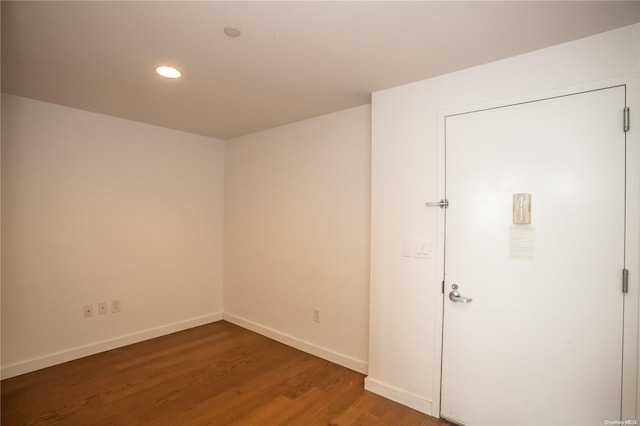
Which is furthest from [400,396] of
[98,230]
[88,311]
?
[98,230]

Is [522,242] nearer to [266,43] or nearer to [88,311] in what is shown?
[266,43]

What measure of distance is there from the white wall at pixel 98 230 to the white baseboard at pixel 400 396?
96.1 inches

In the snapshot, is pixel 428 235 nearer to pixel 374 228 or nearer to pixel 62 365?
pixel 374 228

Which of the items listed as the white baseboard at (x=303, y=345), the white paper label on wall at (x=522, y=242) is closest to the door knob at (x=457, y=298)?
the white paper label on wall at (x=522, y=242)

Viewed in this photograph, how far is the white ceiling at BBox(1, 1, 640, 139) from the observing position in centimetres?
152

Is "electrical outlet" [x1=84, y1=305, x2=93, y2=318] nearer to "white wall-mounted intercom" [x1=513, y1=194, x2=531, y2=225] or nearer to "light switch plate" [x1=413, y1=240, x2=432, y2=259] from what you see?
"light switch plate" [x1=413, y1=240, x2=432, y2=259]

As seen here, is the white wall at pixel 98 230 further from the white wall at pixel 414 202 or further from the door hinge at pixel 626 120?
the door hinge at pixel 626 120

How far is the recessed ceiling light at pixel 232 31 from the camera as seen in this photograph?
5.49 ft

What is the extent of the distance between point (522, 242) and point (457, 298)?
534mm

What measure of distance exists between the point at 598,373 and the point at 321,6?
92.2 inches

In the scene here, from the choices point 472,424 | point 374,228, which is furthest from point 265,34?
point 472,424

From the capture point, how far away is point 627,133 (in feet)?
5.25

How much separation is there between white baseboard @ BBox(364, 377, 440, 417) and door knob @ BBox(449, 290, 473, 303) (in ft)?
2.48

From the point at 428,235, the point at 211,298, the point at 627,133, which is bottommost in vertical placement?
the point at 211,298
